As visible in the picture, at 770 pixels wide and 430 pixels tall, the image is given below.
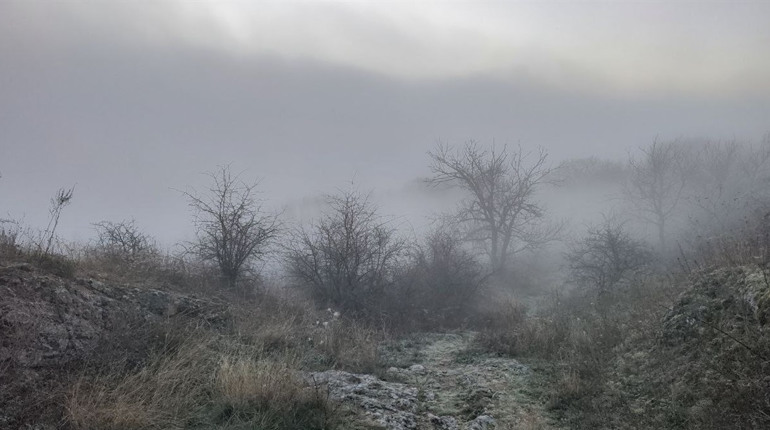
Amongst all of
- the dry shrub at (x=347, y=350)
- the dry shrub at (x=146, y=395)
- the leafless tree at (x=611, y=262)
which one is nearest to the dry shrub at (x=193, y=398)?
the dry shrub at (x=146, y=395)

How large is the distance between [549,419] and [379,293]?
466 inches

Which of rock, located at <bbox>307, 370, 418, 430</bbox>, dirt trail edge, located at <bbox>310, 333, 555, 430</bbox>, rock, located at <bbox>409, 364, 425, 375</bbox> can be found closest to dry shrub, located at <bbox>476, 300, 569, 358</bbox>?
dirt trail edge, located at <bbox>310, 333, 555, 430</bbox>

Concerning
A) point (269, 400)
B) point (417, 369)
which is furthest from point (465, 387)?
point (269, 400)

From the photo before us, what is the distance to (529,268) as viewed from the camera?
1407 inches

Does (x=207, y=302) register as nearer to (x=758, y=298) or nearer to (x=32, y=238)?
(x=32, y=238)

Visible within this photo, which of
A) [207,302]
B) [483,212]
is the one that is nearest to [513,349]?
[207,302]

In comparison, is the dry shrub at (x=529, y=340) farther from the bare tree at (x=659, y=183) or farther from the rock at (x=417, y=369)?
the bare tree at (x=659, y=183)

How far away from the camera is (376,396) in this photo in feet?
23.9

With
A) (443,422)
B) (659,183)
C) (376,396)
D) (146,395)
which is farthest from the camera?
(659,183)

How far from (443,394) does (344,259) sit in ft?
34.8

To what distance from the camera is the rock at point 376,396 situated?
6509mm

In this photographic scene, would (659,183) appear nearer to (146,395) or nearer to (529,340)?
(529,340)

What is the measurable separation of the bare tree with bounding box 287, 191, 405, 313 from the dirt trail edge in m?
7.00

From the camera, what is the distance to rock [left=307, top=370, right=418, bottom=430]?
6509 millimetres
